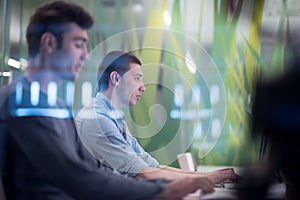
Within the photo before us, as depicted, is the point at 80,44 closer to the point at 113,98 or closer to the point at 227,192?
the point at 113,98

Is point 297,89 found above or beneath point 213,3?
beneath

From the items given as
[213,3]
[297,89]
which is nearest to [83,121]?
[213,3]

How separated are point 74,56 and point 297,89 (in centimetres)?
101

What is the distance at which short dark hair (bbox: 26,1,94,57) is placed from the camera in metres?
2.12

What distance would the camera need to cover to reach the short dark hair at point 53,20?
2125 millimetres

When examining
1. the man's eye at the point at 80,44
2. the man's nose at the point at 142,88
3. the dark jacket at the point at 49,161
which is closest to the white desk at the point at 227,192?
the dark jacket at the point at 49,161

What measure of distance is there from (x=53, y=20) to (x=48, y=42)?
0.10m

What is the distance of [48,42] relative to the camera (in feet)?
7.04

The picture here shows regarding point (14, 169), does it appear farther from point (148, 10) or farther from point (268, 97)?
point (268, 97)

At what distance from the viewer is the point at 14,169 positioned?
2.14 meters

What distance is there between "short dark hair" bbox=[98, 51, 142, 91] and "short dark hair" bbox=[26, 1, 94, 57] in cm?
17

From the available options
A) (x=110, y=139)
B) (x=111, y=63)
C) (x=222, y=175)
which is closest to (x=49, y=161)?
(x=110, y=139)

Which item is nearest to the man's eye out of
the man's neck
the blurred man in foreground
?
the blurred man in foreground

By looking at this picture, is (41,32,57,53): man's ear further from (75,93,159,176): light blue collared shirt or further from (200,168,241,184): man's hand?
(200,168,241,184): man's hand
